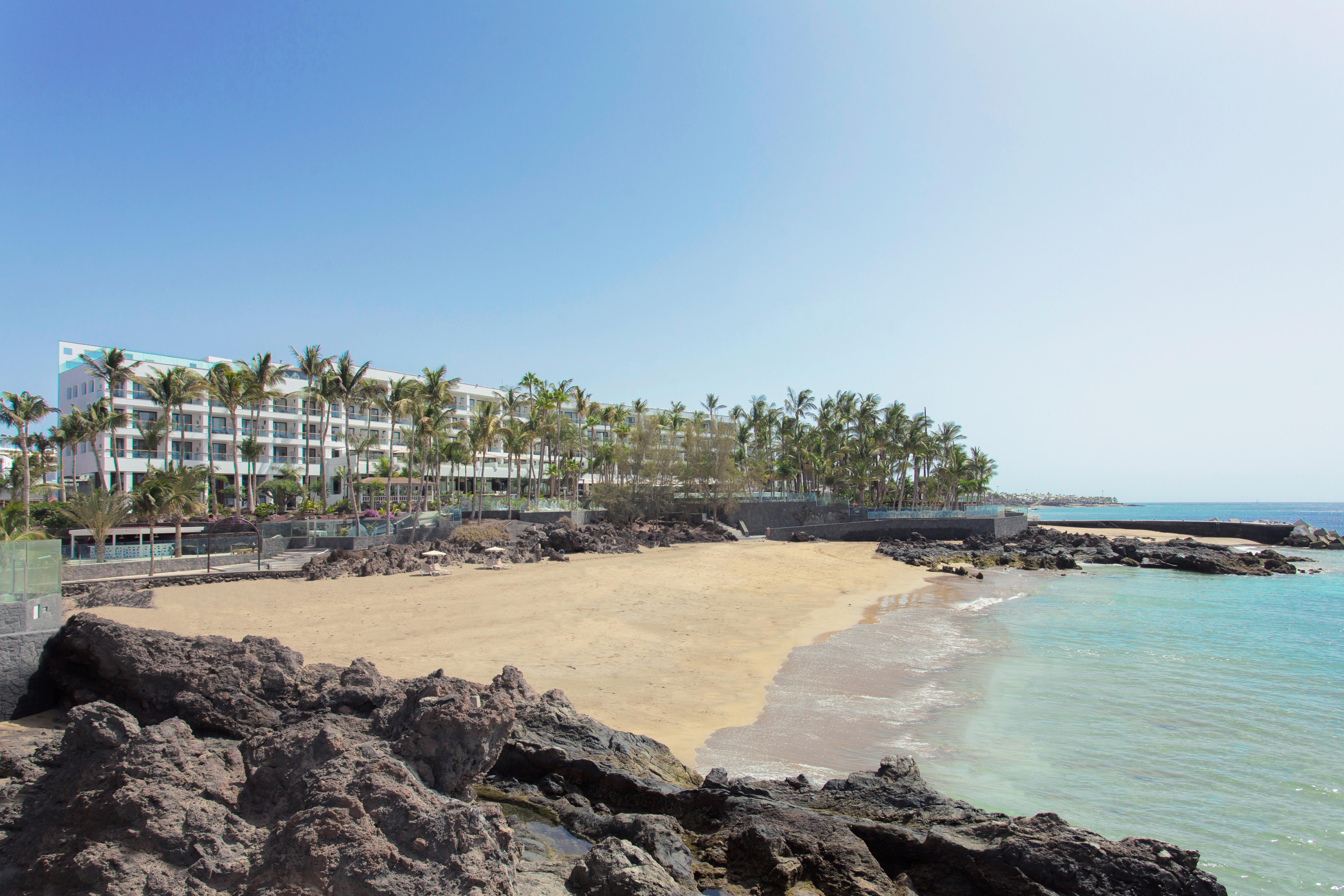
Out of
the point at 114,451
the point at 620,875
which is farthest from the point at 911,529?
the point at 114,451

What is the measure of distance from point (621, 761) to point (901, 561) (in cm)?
3878

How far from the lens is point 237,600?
2089cm

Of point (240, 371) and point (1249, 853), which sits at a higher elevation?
point (240, 371)

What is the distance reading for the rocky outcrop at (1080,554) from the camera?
140 ft

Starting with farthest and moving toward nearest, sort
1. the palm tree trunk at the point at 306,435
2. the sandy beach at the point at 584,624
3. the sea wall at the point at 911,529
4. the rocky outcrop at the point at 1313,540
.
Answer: the rocky outcrop at the point at 1313,540 → the sea wall at the point at 911,529 → the palm tree trunk at the point at 306,435 → the sandy beach at the point at 584,624

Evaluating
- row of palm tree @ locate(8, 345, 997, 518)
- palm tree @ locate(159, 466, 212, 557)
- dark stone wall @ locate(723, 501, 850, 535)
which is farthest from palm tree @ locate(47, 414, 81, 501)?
dark stone wall @ locate(723, 501, 850, 535)

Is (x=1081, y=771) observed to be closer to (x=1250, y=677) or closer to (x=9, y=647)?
(x=1250, y=677)

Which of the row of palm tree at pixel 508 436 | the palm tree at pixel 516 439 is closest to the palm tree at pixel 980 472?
the row of palm tree at pixel 508 436

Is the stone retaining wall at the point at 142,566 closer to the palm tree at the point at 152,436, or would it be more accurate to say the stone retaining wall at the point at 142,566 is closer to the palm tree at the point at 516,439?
the palm tree at the point at 152,436

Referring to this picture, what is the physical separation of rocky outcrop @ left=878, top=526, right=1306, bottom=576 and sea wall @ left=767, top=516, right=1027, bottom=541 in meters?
1.21

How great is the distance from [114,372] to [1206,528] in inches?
3849

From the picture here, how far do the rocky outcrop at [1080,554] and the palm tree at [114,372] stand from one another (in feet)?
179

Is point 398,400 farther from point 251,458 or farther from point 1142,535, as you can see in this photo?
point 1142,535

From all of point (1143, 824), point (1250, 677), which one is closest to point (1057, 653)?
point (1250, 677)
